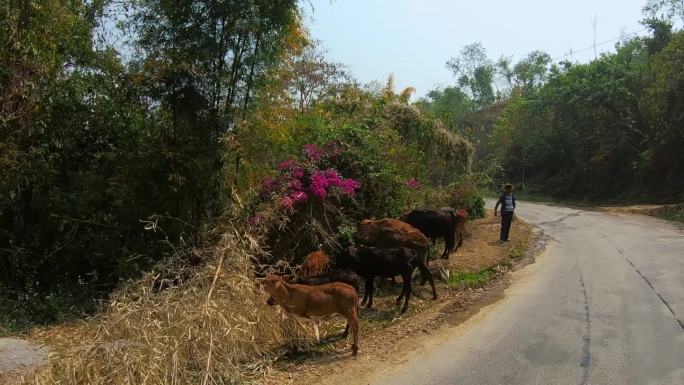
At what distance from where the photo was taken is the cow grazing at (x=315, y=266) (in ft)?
27.2

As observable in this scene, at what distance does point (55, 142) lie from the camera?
10.0m

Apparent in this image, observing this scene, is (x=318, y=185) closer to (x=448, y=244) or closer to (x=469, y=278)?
(x=469, y=278)

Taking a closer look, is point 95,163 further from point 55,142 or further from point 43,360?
point 43,360

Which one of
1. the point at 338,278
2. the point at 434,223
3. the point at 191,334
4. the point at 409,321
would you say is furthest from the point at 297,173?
the point at 191,334

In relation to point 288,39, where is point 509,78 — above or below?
above

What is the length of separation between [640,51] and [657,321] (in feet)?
127

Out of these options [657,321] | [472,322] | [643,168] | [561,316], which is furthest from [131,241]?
[643,168]

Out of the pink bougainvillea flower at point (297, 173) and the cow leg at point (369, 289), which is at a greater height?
the pink bougainvillea flower at point (297, 173)

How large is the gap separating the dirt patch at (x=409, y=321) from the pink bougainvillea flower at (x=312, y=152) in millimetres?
2931

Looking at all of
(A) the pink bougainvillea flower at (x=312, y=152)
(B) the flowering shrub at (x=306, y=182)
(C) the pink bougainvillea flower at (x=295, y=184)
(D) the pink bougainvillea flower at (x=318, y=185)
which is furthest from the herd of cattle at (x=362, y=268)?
(A) the pink bougainvillea flower at (x=312, y=152)

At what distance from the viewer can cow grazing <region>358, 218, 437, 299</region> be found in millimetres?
9586

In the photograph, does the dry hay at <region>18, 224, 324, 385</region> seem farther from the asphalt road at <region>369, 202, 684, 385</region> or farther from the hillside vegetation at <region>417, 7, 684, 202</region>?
the hillside vegetation at <region>417, 7, 684, 202</region>

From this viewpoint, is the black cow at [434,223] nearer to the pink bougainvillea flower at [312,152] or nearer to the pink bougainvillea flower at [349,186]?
the pink bougainvillea flower at [349,186]

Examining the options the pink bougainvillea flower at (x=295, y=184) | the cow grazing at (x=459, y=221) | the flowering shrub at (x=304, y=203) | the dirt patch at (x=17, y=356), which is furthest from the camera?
the cow grazing at (x=459, y=221)
